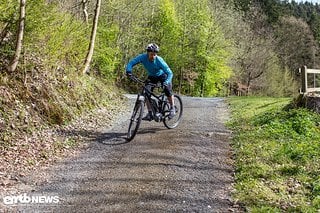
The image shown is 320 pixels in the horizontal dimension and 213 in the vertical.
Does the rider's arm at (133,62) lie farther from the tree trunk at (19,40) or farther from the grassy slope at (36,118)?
the tree trunk at (19,40)

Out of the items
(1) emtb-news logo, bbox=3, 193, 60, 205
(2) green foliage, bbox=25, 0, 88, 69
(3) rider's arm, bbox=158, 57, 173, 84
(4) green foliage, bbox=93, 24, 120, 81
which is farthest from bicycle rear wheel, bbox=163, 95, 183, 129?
(4) green foliage, bbox=93, 24, 120, 81

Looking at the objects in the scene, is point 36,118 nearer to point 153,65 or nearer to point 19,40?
point 19,40

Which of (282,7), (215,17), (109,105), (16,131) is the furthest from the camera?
(282,7)

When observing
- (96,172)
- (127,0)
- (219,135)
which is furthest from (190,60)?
(96,172)

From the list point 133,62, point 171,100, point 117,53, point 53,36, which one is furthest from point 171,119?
point 117,53

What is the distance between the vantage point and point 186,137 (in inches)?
382

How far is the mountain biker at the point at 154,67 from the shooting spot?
9266mm

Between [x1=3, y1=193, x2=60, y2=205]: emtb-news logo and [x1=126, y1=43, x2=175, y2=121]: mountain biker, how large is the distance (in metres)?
A: 4.12

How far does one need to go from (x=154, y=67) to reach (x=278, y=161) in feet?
11.2

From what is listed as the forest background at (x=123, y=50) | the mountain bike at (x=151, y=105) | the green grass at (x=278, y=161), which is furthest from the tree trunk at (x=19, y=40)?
the green grass at (x=278, y=161)

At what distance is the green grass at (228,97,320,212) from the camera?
5996 mm

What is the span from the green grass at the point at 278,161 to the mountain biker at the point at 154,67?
6.72 ft

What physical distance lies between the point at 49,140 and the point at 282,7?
63723 millimetres

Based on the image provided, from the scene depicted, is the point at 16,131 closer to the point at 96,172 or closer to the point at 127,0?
the point at 96,172
